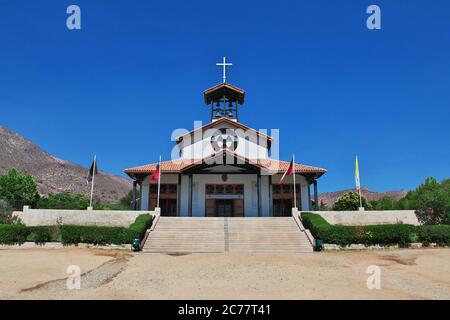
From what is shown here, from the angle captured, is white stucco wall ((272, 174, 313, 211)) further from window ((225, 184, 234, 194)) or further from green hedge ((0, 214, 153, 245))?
green hedge ((0, 214, 153, 245))

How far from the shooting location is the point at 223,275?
13.4m

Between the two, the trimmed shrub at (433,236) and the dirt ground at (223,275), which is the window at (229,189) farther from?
the trimmed shrub at (433,236)

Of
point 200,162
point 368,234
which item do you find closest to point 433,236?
point 368,234

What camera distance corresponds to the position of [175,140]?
127 ft

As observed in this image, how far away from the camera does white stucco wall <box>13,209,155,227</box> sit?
87.4 feet

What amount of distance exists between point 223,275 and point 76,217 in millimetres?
17549

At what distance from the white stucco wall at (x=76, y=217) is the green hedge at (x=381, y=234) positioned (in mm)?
14646

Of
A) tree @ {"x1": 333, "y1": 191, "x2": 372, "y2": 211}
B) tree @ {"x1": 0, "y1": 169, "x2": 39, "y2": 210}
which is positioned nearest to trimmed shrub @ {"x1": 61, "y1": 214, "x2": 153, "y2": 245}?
tree @ {"x1": 0, "y1": 169, "x2": 39, "y2": 210}

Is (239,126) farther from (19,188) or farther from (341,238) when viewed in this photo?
(19,188)

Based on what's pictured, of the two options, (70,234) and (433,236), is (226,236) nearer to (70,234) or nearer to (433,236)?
(70,234)

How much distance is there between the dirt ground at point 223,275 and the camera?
10336 millimetres
